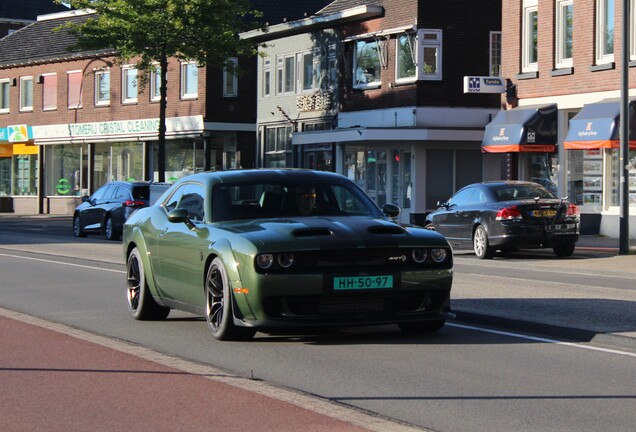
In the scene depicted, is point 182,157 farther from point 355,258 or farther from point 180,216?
point 355,258

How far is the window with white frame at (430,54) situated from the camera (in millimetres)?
40844

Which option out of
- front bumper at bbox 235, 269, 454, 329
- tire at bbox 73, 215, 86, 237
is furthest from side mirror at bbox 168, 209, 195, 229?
tire at bbox 73, 215, 86, 237

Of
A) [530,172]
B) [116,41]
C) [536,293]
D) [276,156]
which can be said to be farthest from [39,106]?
[536,293]

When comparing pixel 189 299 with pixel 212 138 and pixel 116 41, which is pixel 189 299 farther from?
pixel 212 138

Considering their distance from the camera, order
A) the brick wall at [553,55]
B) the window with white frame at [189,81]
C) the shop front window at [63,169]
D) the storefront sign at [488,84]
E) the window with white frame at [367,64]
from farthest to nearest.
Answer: the shop front window at [63,169] → the window with white frame at [189,81] → the window with white frame at [367,64] → the storefront sign at [488,84] → the brick wall at [553,55]

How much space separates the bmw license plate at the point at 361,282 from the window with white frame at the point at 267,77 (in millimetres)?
40575

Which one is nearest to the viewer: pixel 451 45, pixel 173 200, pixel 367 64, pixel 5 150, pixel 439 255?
pixel 439 255

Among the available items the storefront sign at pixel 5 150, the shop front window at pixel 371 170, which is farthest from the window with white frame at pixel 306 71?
the storefront sign at pixel 5 150

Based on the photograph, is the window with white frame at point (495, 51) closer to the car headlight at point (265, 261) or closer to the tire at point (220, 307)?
the tire at point (220, 307)

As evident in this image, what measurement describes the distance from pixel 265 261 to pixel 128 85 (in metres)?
47.8

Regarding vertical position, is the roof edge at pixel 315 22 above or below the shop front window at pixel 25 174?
above

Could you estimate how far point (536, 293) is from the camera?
1496 cm

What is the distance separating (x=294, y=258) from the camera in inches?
396

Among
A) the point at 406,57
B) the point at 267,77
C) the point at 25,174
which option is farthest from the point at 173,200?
the point at 25,174
